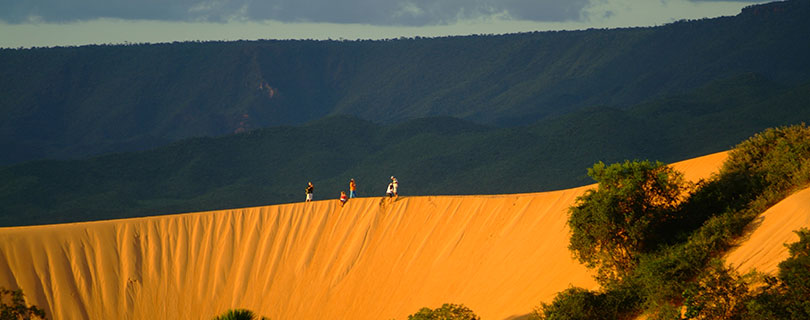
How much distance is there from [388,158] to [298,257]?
160ft

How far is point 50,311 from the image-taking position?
27688 mm

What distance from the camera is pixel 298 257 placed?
30.5m

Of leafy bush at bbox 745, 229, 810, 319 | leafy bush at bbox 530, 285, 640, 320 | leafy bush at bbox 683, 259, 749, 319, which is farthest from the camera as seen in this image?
leafy bush at bbox 530, 285, 640, 320

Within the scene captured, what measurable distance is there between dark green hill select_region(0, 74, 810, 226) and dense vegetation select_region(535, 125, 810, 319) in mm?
42445

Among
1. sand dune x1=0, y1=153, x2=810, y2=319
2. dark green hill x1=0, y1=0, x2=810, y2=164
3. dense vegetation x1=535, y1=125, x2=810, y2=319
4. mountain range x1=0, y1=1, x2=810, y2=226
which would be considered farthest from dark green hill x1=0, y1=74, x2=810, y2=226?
dense vegetation x1=535, y1=125, x2=810, y2=319

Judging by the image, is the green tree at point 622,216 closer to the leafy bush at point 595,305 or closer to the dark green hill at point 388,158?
the leafy bush at point 595,305

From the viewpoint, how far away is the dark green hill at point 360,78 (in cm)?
10269

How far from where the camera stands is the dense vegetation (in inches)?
623

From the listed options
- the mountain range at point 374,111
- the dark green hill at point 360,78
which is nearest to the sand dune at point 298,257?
the mountain range at point 374,111

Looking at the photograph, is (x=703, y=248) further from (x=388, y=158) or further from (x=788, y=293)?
Result: (x=388, y=158)

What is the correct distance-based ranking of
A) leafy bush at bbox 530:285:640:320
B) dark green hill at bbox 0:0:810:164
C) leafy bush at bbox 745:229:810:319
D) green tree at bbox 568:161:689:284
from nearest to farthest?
leafy bush at bbox 745:229:810:319 → leafy bush at bbox 530:285:640:320 → green tree at bbox 568:161:689:284 → dark green hill at bbox 0:0:810:164

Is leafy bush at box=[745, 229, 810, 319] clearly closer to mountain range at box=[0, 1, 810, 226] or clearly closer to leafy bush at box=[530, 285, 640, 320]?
leafy bush at box=[530, 285, 640, 320]

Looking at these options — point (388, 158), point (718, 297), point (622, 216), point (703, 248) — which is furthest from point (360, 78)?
point (718, 297)

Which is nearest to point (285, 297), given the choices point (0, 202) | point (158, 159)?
point (0, 202)
